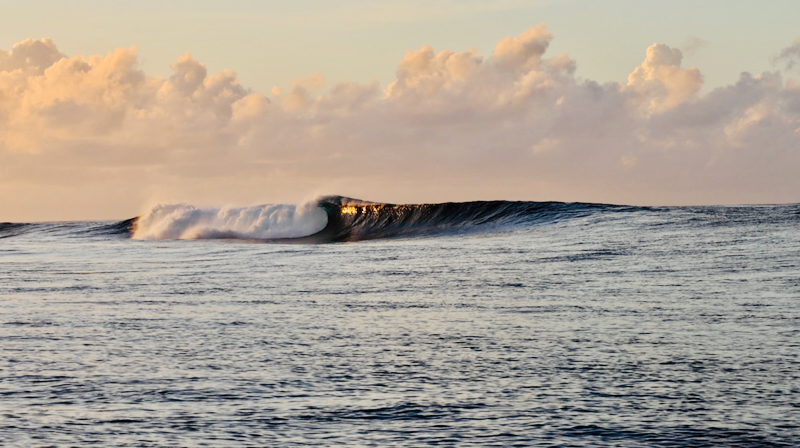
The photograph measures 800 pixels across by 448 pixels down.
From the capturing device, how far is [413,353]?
6477 mm

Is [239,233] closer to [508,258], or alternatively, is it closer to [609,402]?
[508,258]

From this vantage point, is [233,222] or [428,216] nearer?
[428,216]

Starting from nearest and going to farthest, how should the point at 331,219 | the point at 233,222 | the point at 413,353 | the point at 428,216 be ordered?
the point at 413,353 < the point at 428,216 < the point at 331,219 < the point at 233,222

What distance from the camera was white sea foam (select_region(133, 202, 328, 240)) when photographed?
1441 inches

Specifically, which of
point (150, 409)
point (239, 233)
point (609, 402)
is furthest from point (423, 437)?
point (239, 233)

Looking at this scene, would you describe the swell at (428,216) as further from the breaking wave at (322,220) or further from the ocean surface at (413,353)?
the ocean surface at (413,353)

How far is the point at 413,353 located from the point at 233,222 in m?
32.5

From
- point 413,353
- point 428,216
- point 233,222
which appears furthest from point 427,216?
point 413,353

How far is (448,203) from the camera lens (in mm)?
34625

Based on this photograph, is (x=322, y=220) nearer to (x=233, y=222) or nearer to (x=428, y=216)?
(x=233, y=222)

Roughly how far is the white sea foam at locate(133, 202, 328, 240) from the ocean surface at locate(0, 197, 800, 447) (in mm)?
21160

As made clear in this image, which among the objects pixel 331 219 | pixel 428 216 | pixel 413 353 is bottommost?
pixel 413 353

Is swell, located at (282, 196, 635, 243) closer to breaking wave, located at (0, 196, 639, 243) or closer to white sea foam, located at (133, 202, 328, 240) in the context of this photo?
breaking wave, located at (0, 196, 639, 243)

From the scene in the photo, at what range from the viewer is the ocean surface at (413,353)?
443 centimetres
